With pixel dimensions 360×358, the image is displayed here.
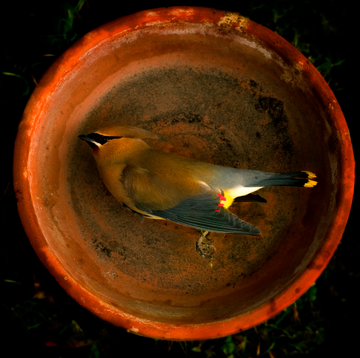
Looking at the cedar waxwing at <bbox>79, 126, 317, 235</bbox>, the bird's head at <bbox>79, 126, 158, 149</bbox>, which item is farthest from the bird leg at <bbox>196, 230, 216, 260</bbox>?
the bird's head at <bbox>79, 126, 158, 149</bbox>

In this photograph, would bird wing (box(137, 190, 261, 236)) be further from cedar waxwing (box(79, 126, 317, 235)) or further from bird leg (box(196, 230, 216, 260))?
bird leg (box(196, 230, 216, 260))

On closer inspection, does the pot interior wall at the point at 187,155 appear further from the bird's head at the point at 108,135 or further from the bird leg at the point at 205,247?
the bird's head at the point at 108,135

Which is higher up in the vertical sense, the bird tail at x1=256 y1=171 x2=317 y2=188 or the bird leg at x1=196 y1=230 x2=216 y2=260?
the bird tail at x1=256 y1=171 x2=317 y2=188

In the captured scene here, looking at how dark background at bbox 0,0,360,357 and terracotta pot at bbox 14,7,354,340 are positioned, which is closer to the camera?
terracotta pot at bbox 14,7,354,340

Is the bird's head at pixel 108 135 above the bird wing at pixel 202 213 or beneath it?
above

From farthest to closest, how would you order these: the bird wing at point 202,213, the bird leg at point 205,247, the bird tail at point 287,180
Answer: the bird leg at point 205,247, the bird tail at point 287,180, the bird wing at point 202,213

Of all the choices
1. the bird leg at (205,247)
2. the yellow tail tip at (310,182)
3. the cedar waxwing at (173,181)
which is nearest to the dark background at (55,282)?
the bird leg at (205,247)

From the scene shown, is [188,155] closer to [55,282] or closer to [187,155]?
[187,155]

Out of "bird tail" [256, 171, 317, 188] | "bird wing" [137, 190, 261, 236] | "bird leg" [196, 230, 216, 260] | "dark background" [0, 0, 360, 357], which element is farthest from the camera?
"dark background" [0, 0, 360, 357]
